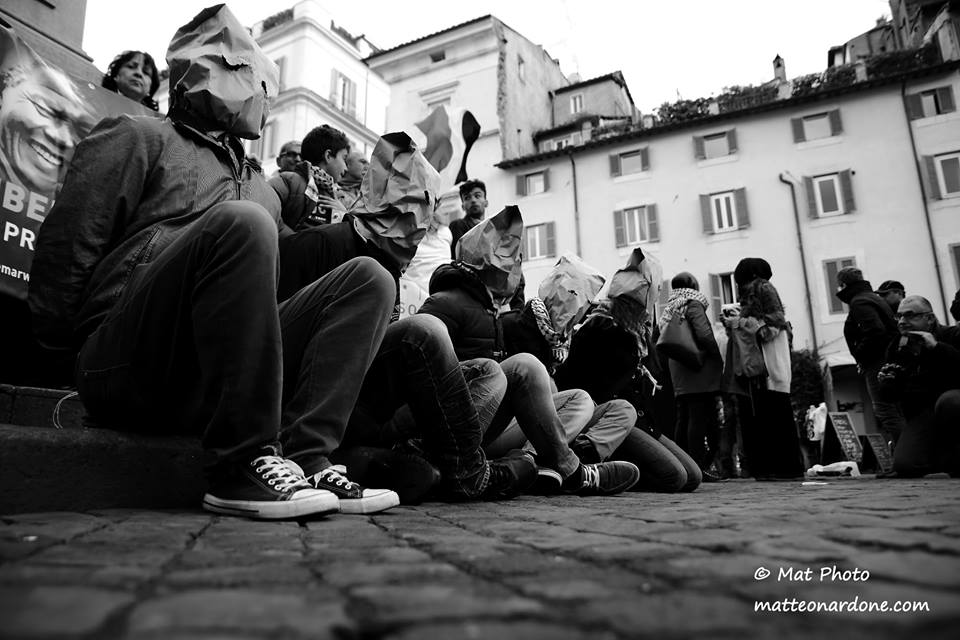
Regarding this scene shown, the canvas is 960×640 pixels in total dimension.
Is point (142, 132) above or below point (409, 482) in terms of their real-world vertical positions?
above

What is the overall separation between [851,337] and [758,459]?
1.43 meters

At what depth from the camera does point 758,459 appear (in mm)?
5781

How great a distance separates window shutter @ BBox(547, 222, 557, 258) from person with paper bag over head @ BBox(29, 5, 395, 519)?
21.9 m

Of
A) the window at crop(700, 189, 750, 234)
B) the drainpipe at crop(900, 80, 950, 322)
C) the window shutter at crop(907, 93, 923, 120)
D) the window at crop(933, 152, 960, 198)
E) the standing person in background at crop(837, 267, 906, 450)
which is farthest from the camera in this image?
the window at crop(700, 189, 750, 234)

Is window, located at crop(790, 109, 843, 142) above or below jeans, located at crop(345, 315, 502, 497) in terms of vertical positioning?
above

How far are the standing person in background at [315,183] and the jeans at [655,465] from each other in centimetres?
246

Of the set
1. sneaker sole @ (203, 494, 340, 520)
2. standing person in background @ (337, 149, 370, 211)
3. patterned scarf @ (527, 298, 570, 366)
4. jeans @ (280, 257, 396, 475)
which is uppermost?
standing person in background @ (337, 149, 370, 211)

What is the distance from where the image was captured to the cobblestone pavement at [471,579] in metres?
0.71

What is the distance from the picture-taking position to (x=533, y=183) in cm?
2536

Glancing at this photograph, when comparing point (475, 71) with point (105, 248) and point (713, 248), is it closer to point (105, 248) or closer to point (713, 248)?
point (713, 248)

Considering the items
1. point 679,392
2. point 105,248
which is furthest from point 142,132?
point 679,392

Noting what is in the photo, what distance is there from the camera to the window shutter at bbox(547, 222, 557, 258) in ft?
79.0

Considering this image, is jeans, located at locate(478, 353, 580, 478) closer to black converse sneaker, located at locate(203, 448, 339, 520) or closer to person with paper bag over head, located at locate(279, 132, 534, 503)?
person with paper bag over head, located at locate(279, 132, 534, 503)

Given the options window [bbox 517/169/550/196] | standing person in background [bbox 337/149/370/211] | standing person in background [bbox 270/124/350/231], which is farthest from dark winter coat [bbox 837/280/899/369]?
window [bbox 517/169/550/196]
